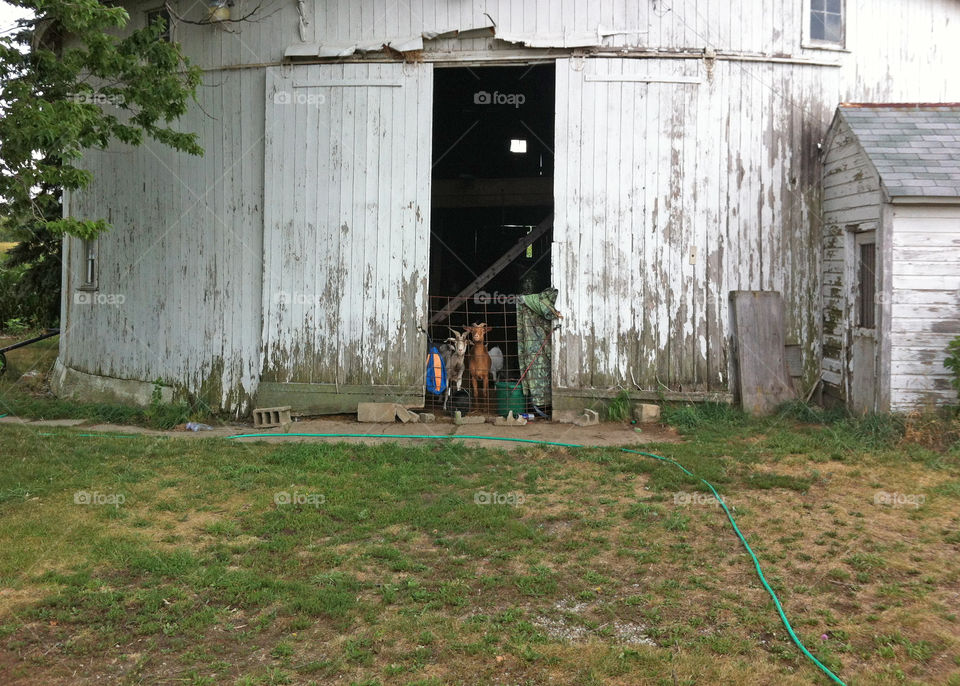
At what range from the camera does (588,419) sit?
32.7ft

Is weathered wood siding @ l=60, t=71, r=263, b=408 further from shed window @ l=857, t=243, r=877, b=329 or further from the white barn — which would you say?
shed window @ l=857, t=243, r=877, b=329

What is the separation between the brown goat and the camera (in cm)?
1107

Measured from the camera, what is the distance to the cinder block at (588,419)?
32.5 feet

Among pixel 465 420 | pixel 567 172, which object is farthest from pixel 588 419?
pixel 567 172

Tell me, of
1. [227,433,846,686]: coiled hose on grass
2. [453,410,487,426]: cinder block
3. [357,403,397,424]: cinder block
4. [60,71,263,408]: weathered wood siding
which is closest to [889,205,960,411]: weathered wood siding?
[227,433,846,686]: coiled hose on grass

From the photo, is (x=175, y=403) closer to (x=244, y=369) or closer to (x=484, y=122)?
(x=244, y=369)

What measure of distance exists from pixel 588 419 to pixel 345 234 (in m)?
3.76

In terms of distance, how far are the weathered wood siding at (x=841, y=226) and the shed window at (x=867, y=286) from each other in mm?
99

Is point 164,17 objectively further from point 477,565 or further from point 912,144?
point 912,144

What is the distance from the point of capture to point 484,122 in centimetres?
1841

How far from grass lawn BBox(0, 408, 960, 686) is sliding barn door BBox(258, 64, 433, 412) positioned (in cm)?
194

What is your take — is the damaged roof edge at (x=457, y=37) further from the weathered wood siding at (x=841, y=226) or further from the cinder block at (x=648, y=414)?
the cinder block at (x=648, y=414)

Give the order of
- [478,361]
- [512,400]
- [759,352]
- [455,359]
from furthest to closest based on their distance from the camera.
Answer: [478,361] < [455,359] < [512,400] < [759,352]

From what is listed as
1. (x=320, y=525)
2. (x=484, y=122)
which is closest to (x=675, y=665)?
(x=320, y=525)
